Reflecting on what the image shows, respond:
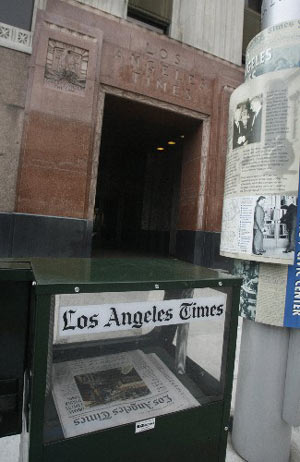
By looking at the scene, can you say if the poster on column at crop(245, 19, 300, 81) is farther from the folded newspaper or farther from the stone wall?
the stone wall

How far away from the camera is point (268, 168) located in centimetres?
179

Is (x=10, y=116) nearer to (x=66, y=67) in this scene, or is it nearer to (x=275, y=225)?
(x=66, y=67)

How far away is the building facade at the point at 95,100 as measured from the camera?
6.91 metres

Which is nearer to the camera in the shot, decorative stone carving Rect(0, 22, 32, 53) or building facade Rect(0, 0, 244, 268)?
decorative stone carving Rect(0, 22, 32, 53)

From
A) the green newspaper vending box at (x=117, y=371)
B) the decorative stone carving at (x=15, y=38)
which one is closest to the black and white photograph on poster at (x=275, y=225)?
the green newspaper vending box at (x=117, y=371)

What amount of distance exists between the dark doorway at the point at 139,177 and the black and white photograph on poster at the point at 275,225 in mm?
7409

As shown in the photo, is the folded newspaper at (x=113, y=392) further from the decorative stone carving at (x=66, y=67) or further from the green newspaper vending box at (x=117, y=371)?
the decorative stone carving at (x=66, y=67)

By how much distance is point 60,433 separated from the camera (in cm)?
113

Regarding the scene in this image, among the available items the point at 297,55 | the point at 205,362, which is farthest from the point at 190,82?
the point at 205,362

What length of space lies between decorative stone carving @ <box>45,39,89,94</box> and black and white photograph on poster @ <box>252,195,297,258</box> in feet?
22.4

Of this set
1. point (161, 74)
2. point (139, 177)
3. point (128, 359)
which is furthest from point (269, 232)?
point (139, 177)

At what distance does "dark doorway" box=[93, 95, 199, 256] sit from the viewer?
9867 millimetres

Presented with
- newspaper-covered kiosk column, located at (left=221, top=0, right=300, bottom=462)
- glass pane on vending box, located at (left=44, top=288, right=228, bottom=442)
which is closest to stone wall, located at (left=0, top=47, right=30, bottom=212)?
glass pane on vending box, located at (left=44, top=288, right=228, bottom=442)

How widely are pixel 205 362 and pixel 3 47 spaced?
7.77 metres
